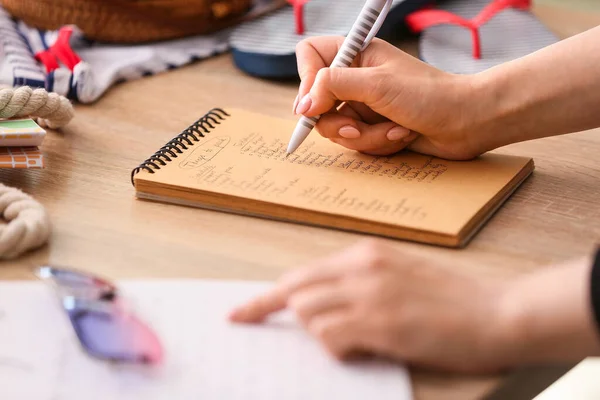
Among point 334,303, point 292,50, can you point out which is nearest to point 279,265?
point 334,303

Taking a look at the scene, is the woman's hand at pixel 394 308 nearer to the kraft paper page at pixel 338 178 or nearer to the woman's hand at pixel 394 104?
the kraft paper page at pixel 338 178

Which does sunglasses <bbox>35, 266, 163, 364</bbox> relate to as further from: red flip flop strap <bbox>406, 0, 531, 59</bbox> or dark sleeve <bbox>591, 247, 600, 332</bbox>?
red flip flop strap <bbox>406, 0, 531, 59</bbox>

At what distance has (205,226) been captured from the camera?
743 mm

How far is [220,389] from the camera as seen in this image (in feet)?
1.75

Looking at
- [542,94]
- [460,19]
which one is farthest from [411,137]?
[460,19]

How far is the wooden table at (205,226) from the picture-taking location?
67cm

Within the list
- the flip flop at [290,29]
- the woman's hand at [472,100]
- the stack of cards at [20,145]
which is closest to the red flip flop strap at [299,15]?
the flip flop at [290,29]

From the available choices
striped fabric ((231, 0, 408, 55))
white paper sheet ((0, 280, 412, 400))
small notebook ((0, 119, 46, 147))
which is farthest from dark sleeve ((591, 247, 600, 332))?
striped fabric ((231, 0, 408, 55))

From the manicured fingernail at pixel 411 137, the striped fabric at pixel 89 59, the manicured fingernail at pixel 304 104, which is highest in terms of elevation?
the manicured fingernail at pixel 304 104

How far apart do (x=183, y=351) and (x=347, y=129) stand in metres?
0.36

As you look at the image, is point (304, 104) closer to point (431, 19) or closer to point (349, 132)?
point (349, 132)

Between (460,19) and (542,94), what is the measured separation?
0.38 m

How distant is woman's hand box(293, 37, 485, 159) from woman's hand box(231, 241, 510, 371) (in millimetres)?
271

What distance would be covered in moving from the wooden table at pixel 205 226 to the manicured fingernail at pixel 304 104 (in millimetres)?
150
